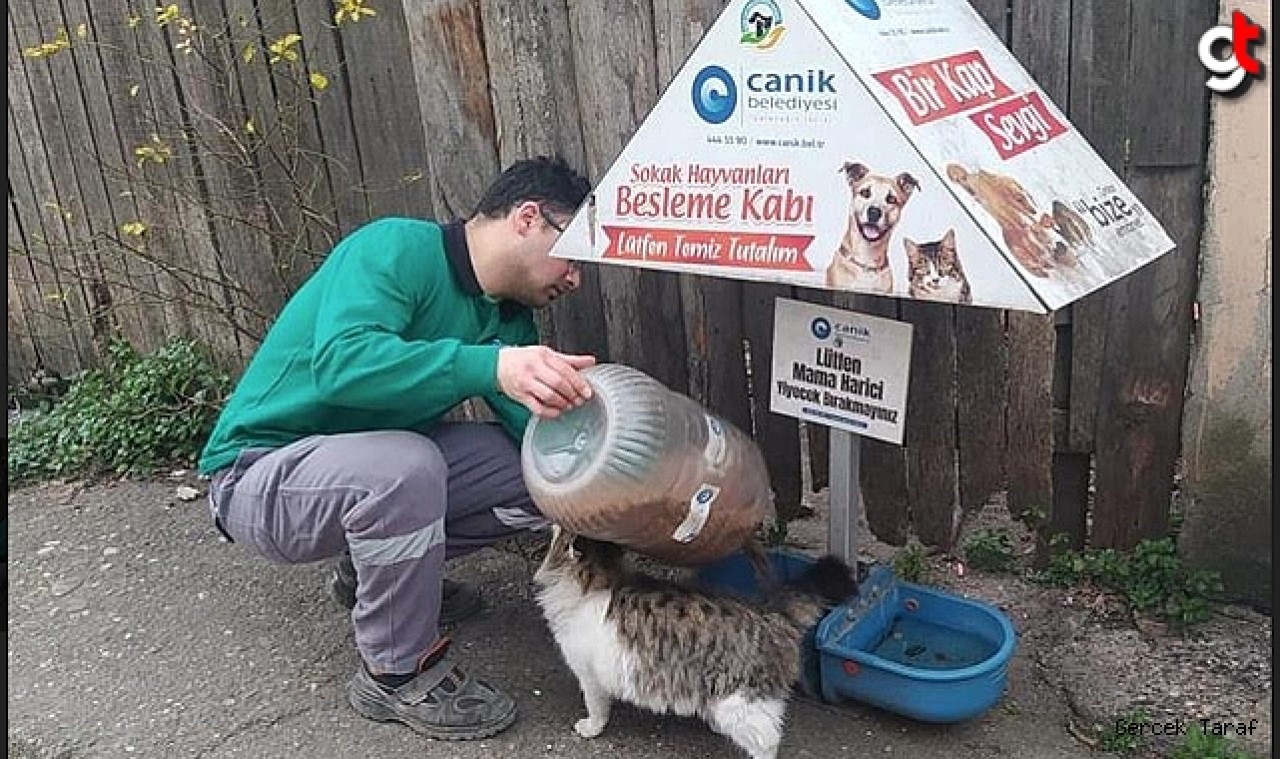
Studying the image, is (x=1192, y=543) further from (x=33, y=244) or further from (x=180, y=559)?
(x=33, y=244)

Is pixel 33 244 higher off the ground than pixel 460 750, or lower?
higher

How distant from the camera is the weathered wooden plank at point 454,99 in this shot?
11.6 ft

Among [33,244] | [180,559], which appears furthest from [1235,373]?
[33,244]

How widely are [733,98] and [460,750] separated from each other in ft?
5.38

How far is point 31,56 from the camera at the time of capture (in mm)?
4684

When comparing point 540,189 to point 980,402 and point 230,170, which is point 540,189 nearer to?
point 980,402

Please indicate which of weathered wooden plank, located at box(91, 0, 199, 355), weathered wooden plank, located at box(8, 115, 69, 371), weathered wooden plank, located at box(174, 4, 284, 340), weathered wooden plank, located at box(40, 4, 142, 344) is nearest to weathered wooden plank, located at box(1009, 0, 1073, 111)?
weathered wooden plank, located at box(174, 4, 284, 340)

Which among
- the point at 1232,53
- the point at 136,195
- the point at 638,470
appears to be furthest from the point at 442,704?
the point at 136,195

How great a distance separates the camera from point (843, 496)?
299 cm

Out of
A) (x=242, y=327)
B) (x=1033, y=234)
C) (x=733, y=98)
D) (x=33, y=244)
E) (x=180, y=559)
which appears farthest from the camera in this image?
(x=33, y=244)

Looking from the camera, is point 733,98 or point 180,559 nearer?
point 733,98

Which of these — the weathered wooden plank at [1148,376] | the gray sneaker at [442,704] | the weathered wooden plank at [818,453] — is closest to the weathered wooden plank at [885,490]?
the weathered wooden plank at [818,453]

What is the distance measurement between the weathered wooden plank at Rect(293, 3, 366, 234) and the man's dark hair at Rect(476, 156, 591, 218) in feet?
3.56

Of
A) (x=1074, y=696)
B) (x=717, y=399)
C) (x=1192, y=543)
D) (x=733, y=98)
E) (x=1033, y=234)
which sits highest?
(x=733, y=98)
